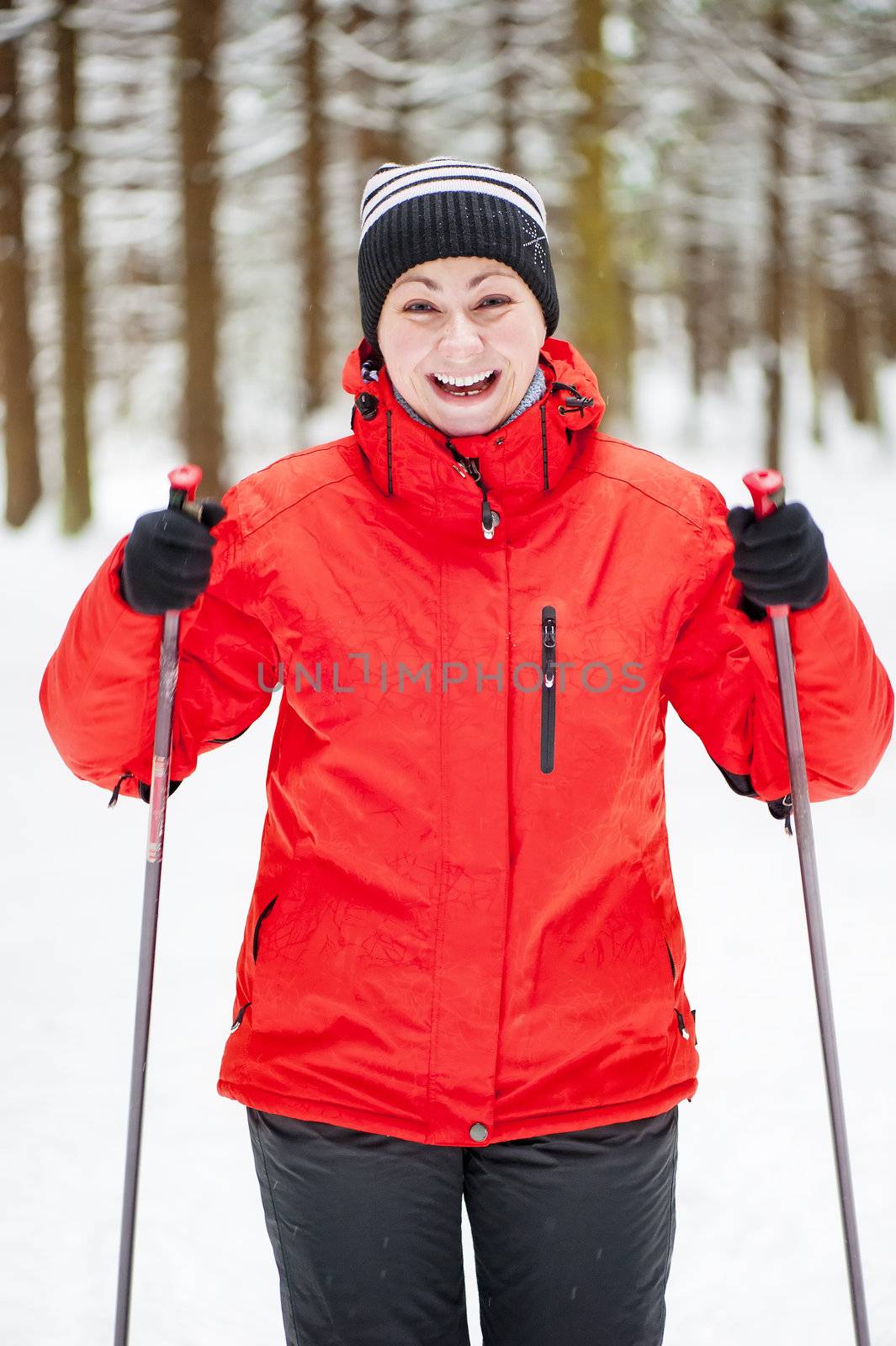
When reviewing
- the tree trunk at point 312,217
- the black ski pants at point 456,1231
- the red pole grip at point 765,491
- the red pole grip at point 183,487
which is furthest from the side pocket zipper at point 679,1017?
the tree trunk at point 312,217

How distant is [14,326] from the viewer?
1252cm

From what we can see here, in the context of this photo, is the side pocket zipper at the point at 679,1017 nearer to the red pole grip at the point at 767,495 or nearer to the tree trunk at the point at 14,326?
the red pole grip at the point at 767,495

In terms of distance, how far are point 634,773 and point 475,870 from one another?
0.79 ft

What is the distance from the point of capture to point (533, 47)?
13.0m

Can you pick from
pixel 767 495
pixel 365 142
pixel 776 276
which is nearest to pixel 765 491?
pixel 767 495

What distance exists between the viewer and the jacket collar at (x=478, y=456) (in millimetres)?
1612

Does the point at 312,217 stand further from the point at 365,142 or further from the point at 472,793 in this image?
the point at 472,793

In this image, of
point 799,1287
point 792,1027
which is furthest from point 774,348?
point 799,1287

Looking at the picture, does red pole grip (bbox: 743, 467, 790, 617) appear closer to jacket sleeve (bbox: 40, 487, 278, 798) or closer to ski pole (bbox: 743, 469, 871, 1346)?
ski pole (bbox: 743, 469, 871, 1346)

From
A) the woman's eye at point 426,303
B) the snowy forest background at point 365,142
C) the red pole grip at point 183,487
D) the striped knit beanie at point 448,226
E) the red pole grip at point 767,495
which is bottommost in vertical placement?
the red pole grip at point 767,495

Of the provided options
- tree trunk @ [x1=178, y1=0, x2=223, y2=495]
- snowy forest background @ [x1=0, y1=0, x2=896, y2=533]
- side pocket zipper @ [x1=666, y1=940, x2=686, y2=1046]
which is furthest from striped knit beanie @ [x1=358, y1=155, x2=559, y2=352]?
snowy forest background @ [x1=0, y1=0, x2=896, y2=533]

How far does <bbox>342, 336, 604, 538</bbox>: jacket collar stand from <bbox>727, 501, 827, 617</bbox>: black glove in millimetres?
229

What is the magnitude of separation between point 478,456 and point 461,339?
15cm

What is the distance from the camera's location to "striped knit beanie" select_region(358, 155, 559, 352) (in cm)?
174
